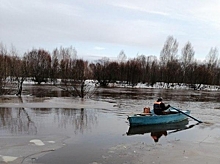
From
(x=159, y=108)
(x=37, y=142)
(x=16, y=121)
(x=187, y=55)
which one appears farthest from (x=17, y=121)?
(x=187, y=55)

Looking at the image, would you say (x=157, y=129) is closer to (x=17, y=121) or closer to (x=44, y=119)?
(x=44, y=119)

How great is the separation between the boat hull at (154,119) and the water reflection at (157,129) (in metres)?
0.21

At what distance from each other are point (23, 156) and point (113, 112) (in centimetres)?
1020

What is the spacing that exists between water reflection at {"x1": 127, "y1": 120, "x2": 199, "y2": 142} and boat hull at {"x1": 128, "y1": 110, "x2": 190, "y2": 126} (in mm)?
210

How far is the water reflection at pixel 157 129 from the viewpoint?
40.8ft

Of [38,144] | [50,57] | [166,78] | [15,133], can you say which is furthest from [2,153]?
[50,57]

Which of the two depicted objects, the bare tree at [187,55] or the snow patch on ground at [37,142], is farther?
the bare tree at [187,55]

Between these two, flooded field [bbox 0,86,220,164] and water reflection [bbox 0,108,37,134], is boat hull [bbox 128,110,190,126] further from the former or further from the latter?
water reflection [bbox 0,108,37,134]

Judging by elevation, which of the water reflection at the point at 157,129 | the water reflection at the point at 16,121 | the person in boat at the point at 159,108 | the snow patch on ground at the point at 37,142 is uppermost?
the person in boat at the point at 159,108

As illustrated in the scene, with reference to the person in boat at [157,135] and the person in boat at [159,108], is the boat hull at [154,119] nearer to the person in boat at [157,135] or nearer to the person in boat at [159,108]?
the person in boat at [159,108]

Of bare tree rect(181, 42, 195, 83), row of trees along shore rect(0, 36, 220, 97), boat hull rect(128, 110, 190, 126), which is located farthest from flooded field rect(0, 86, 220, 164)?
bare tree rect(181, 42, 195, 83)

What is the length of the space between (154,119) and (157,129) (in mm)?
713

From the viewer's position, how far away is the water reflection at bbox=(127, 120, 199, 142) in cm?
1242

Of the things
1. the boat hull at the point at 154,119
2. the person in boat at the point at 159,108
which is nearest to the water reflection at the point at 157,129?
the boat hull at the point at 154,119
